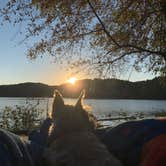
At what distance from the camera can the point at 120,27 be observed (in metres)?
17.5

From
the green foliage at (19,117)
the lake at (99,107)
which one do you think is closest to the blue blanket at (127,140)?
the lake at (99,107)

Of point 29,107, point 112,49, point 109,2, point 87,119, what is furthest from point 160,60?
point 87,119

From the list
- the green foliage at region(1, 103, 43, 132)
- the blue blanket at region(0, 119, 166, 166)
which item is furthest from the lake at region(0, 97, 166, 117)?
the green foliage at region(1, 103, 43, 132)

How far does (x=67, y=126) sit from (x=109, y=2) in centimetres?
1487

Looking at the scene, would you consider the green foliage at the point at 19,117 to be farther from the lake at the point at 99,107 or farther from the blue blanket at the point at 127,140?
the blue blanket at the point at 127,140

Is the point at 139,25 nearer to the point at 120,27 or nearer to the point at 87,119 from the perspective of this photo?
the point at 120,27

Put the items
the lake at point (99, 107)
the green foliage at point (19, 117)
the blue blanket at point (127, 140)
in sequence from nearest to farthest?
the blue blanket at point (127, 140) < the lake at point (99, 107) < the green foliage at point (19, 117)

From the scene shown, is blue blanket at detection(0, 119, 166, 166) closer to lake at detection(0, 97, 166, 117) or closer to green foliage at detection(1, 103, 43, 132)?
lake at detection(0, 97, 166, 117)

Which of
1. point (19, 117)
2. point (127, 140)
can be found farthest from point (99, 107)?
point (127, 140)

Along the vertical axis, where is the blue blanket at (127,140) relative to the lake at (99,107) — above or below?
above

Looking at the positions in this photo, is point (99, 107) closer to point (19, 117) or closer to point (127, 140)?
point (19, 117)

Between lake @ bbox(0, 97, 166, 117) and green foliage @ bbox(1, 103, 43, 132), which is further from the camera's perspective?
green foliage @ bbox(1, 103, 43, 132)

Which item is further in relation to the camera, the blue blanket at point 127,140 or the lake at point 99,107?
the lake at point 99,107

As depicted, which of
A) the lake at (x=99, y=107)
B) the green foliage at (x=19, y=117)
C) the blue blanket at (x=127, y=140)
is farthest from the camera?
the green foliage at (x=19, y=117)
